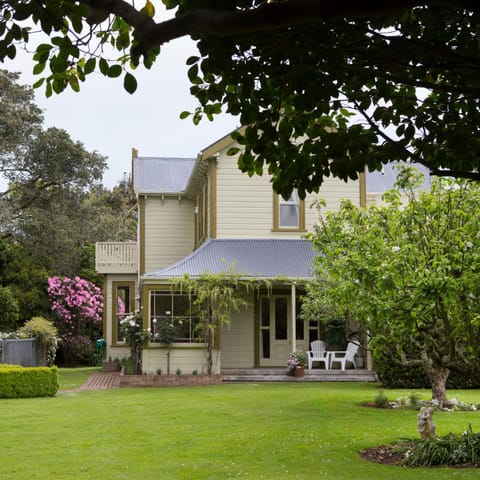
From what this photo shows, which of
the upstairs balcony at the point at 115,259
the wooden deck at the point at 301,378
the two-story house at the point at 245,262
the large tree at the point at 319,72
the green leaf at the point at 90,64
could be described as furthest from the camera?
the upstairs balcony at the point at 115,259

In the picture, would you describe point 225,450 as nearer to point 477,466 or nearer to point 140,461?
point 140,461

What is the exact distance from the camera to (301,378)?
2300 centimetres

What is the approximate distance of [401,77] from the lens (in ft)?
16.6

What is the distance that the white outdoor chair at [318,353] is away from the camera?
24.0m

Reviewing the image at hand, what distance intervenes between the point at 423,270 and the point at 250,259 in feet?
49.7

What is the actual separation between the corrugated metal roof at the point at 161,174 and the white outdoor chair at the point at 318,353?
8.14 m

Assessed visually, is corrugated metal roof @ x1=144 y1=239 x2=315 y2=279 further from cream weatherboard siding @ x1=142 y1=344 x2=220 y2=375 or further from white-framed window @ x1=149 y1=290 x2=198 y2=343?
cream weatherboard siding @ x1=142 y1=344 x2=220 y2=375

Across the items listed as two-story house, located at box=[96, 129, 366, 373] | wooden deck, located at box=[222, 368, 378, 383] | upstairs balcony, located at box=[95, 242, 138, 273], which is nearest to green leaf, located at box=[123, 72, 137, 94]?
two-story house, located at box=[96, 129, 366, 373]

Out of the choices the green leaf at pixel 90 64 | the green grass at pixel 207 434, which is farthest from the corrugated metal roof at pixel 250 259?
the green leaf at pixel 90 64

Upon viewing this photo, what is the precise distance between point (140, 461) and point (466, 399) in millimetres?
9686

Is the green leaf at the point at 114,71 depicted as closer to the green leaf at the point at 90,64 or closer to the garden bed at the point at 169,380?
the green leaf at the point at 90,64

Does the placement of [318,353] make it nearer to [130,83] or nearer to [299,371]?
[299,371]

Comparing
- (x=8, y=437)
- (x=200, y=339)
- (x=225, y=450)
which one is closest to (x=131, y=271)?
(x=200, y=339)

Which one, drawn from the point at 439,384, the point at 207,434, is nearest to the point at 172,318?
the point at 439,384
